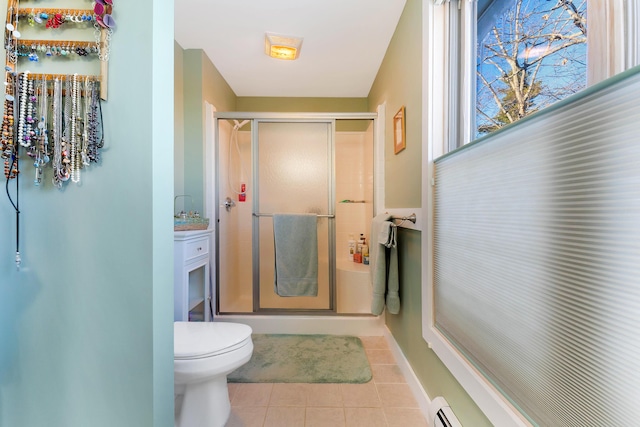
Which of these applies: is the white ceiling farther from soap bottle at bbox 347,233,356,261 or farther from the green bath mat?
the green bath mat

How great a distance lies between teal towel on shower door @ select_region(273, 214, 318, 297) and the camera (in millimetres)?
2311

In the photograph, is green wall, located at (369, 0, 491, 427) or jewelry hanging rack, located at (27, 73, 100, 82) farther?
green wall, located at (369, 0, 491, 427)

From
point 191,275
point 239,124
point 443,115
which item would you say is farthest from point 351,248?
point 443,115

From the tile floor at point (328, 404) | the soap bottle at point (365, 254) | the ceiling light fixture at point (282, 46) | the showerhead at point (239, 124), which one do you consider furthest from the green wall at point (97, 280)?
the soap bottle at point (365, 254)

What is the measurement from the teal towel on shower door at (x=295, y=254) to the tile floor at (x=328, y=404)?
0.81 m

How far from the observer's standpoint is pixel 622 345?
47 centimetres

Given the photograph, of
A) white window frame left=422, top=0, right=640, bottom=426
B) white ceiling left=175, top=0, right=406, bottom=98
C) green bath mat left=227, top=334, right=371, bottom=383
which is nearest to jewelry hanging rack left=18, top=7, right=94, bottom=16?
white ceiling left=175, top=0, right=406, bottom=98

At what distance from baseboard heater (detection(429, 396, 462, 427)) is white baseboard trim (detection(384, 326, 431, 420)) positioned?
22 centimetres

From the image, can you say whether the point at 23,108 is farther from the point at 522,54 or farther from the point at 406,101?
the point at 406,101

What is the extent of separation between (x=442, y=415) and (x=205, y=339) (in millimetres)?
1096

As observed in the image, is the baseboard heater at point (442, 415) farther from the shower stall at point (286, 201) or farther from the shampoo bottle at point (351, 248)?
the shampoo bottle at point (351, 248)

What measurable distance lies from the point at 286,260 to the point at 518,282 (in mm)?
1814

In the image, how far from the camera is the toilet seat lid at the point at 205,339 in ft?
3.78

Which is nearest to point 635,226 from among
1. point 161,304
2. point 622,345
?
point 622,345
